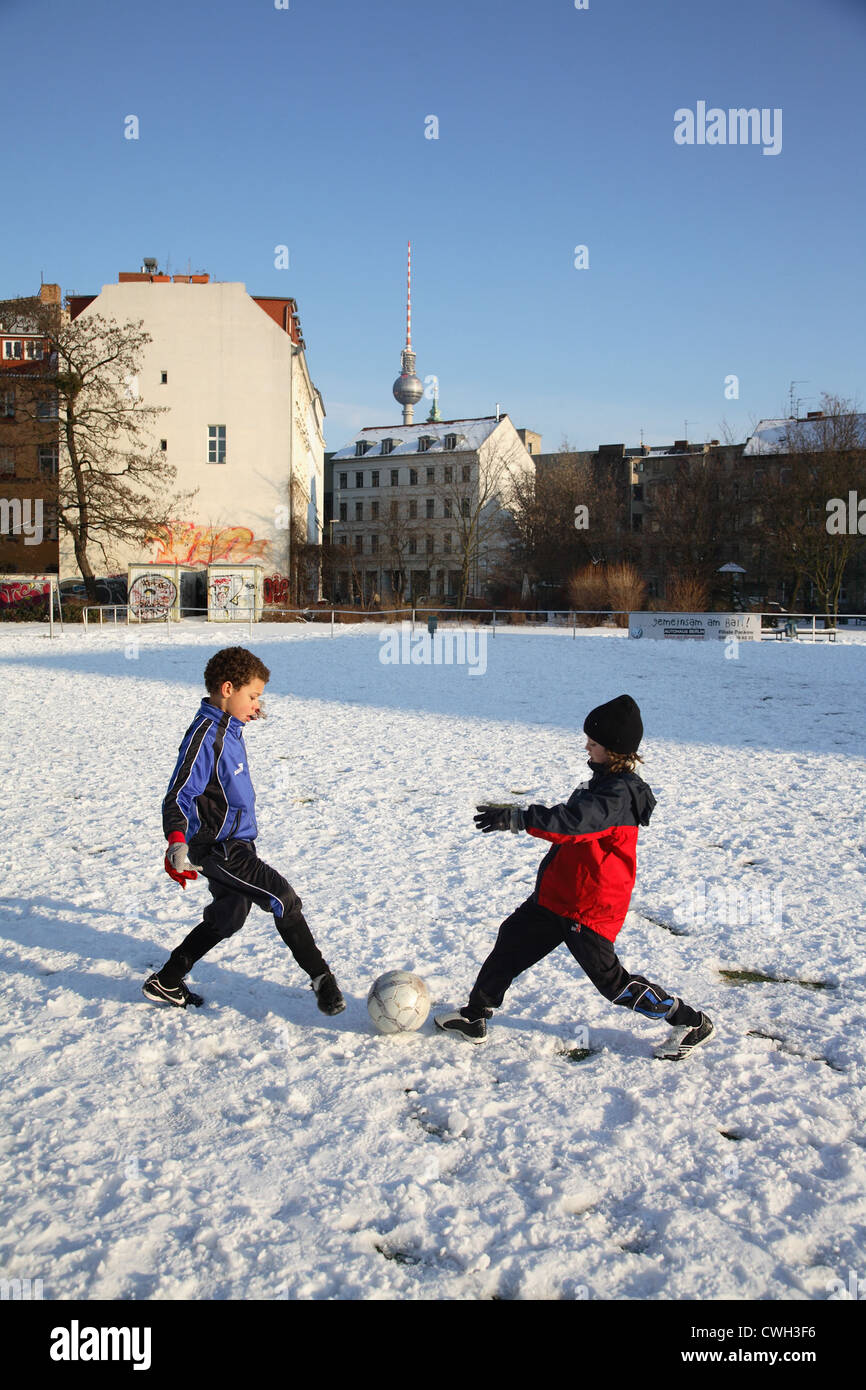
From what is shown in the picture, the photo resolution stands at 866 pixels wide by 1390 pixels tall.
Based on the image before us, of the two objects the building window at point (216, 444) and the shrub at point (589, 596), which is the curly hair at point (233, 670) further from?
the building window at point (216, 444)

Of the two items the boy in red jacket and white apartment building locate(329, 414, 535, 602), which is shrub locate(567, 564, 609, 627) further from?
the boy in red jacket

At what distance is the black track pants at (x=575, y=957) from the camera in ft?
12.5

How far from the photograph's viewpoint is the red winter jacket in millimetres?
3602

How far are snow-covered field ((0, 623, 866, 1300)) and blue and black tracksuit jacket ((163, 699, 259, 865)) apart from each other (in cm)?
91

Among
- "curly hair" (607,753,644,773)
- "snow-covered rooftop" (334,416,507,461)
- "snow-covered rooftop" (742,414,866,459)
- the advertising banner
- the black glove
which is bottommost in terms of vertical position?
the black glove

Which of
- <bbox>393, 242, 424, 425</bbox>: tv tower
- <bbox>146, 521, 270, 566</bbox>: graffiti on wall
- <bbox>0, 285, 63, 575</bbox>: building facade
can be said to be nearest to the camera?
<bbox>0, 285, 63, 575</bbox>: building facade

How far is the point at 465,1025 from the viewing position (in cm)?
412

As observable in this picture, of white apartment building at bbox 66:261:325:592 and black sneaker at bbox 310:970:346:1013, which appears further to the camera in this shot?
white apartment building at bbox 66:261:325:592

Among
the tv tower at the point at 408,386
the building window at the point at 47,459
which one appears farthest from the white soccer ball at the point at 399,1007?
the tv tower at the point at 408,386

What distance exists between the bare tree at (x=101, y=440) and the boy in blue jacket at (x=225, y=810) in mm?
36304

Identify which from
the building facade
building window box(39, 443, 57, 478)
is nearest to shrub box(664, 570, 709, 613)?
the building facade

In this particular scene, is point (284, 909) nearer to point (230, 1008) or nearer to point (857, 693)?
point (230, 1008)
